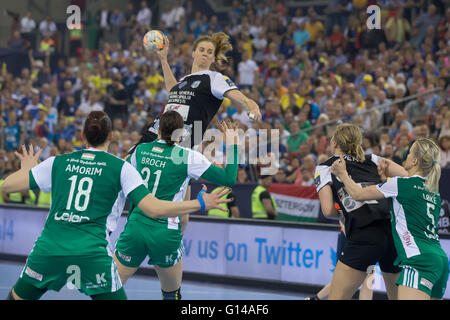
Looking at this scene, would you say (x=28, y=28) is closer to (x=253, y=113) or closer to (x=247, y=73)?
(x=247, y=73)

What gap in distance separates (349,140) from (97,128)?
257 centimetres

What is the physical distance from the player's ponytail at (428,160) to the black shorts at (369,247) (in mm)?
661

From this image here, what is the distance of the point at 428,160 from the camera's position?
21.1 ft

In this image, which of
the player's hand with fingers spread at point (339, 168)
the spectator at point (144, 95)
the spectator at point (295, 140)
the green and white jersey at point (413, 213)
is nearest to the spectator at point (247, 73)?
the spectator at point (144, 95)

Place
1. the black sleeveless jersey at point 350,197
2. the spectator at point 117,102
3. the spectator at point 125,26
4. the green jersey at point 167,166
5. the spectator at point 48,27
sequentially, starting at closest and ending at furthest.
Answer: the green jersey at point 167,166 < the black sleeveless jersey at point 350,197 < the spectator at point 117,102 < the spectator at point 125,26 < the spectator at point 48,27

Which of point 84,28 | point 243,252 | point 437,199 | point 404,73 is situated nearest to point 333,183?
point 437,199

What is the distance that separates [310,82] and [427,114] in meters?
3.86

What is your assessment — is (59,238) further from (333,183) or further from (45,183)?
(333,183)

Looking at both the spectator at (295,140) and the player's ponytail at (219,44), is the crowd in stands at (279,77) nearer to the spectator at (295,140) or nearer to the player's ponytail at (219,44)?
the spectator at (295,140)

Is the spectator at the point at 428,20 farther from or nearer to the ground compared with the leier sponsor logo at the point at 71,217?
farther from the ground

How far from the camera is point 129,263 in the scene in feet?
23.2

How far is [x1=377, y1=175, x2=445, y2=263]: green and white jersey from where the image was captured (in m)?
6.42

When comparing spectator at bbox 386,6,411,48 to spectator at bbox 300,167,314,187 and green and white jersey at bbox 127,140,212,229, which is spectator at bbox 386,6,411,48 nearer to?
spectator at bbox 300,167,314,187

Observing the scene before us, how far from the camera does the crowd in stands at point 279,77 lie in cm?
1509
